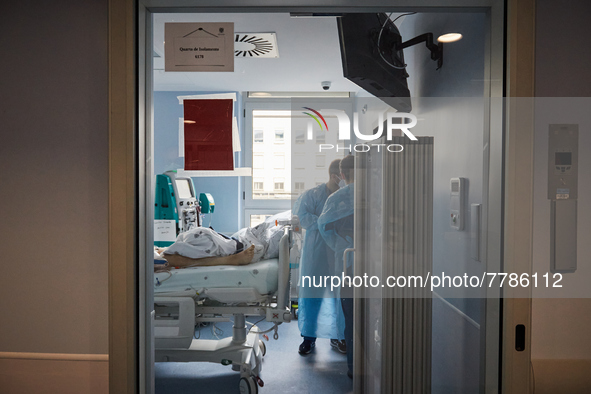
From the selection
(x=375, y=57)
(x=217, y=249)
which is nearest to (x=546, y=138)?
(x=375, y=57)

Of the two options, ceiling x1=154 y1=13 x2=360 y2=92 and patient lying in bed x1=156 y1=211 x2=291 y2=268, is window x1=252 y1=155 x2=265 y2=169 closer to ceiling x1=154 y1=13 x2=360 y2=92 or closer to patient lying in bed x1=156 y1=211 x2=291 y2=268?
ceiling x1=154 y1=13 x2=360 y2=92

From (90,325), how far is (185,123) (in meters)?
0.86

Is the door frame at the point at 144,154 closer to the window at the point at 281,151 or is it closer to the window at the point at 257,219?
the window at the point at 281,151

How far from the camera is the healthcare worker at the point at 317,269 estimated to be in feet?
4.45

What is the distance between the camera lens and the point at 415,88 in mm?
1337

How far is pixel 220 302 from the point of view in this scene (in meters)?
1.94

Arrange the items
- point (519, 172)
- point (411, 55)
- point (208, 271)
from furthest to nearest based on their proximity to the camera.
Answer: point (208, 271) < point (411, 55) < point (519, 172)

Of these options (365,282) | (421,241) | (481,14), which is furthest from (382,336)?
(481,14)

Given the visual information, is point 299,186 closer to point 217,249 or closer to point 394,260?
point 394,260

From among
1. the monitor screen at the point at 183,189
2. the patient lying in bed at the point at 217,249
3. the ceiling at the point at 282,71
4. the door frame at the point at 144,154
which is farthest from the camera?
the patient lying in bed at the point at 217,249

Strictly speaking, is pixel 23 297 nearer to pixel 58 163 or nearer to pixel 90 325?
pixel 90 325

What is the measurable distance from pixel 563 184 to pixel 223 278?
5.31ft

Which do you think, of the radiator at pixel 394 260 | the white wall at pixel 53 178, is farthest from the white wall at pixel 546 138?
the white wall at pixel 53 178

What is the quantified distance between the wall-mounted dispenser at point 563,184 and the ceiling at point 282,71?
30.0 inches
